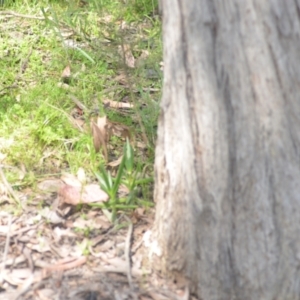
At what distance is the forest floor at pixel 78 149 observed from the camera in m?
2.81

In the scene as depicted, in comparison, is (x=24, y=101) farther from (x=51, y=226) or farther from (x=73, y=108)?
(x=51, y=226)

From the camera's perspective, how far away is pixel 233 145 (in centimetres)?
238

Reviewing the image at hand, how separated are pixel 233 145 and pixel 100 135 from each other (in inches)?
42.8

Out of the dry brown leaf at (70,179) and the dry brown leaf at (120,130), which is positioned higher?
the dry brown leaf at (120,130)

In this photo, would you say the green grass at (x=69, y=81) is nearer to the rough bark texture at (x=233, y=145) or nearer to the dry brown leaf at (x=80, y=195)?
the dry brown leaf at (x=80, y=195)

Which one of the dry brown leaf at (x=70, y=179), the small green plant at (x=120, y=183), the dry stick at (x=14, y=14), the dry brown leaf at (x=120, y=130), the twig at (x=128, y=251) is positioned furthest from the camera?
the dry stick at (x=14, y=14)

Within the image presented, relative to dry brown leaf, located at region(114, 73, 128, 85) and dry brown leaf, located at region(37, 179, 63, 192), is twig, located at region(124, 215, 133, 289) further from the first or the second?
dry brown leaf, located at region(114, 73, 128, 85)

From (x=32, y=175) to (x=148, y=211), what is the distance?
60 centimetres

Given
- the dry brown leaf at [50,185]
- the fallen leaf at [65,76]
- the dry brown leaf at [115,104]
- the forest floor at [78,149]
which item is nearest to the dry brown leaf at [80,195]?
the forest floor at [78,149]

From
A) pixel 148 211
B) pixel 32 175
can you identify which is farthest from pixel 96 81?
pixel 148 211

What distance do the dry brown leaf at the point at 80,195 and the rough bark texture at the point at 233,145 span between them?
18.5 inches

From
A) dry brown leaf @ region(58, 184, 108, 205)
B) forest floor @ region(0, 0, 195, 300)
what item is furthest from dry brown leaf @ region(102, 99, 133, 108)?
dry brown leaf @ region(58, 184, 108, 205)

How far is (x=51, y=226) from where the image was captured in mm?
3004

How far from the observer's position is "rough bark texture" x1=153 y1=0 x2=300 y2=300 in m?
2.27
